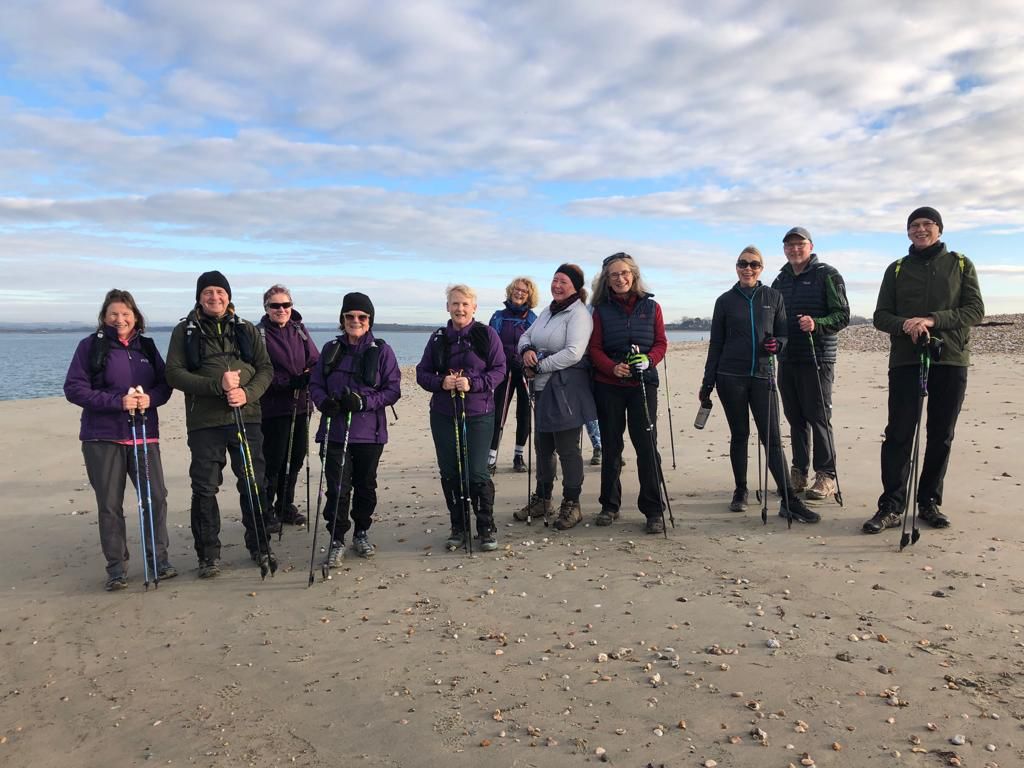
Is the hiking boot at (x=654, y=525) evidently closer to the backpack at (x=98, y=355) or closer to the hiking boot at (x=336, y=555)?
the hiking boot at (x=336, y=555)

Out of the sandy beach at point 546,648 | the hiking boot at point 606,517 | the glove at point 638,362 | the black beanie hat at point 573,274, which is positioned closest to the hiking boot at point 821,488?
the sandy beach at point 546,648

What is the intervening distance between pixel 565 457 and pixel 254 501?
9.01 ft

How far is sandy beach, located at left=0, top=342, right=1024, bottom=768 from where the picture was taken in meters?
3.41

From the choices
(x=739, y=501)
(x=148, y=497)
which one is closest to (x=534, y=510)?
(x=739, y=501)

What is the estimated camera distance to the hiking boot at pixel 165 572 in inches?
224

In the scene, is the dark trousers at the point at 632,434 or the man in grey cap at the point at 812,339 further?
the man in grey cap at the point at 812,339

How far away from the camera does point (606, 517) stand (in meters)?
6.75

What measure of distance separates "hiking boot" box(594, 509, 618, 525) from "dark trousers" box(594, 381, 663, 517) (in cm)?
2

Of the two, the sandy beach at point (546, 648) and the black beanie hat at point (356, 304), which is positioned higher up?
the black beanie hat at point (356, 304)

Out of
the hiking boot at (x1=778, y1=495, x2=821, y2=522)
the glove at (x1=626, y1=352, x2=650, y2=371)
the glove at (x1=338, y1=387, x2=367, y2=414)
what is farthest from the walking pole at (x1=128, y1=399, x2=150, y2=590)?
the hiking boot at (x1=778, y1=495, x2=821, y2=522)

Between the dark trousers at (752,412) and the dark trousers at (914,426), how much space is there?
902mm

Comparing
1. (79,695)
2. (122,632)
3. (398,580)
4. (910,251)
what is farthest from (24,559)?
(910,251)

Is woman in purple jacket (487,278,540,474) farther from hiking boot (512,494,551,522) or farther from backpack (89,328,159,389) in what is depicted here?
backpack (89,328,159,389)

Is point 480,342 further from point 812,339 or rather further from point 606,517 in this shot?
point 812,339
